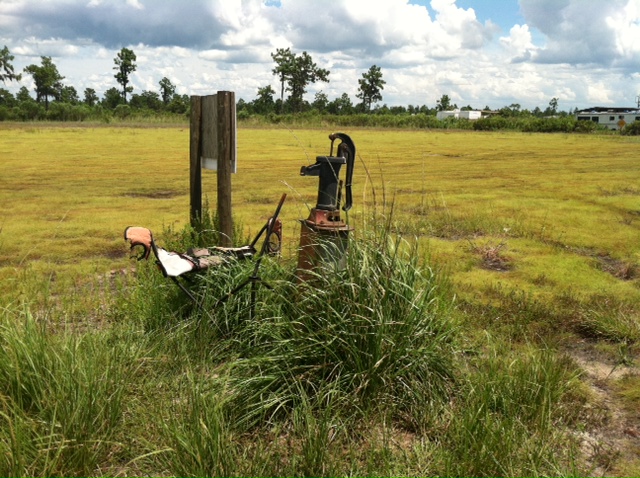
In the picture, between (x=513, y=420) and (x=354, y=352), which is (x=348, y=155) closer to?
(x=354, y=352)

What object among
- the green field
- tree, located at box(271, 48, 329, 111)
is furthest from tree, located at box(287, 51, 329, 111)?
the green field

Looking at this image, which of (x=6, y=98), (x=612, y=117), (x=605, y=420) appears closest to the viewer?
(x=605, y=420)

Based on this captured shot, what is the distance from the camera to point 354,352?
3.13 metres

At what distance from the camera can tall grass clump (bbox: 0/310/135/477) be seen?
2.45m

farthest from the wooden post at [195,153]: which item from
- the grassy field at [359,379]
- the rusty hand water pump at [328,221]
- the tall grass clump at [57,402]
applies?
the tall grass clump at [57,402]

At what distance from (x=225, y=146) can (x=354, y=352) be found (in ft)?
7.85

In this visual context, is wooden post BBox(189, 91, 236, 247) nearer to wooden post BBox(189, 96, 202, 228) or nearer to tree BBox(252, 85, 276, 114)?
wooden post BBox(189, 96, 202, 228)

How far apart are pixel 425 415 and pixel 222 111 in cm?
291

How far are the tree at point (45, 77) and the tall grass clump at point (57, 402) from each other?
7888 centimetres

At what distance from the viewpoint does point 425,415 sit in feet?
10.3

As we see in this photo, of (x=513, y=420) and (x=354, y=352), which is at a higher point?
(x=354, y=352)

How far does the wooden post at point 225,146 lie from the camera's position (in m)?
4.81

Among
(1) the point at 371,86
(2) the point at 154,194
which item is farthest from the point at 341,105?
(2) the point at 154,194

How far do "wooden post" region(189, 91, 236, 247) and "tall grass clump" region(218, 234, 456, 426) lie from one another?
5.37 ft
